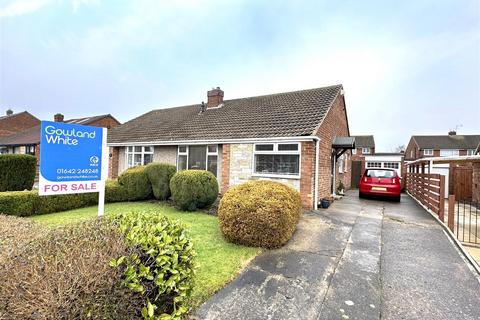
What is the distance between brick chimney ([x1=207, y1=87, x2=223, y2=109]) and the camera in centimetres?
1557

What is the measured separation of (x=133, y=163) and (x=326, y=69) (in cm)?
1286

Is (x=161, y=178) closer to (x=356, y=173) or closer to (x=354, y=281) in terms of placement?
(x=354, y=281)

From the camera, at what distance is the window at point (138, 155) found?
1361 cm

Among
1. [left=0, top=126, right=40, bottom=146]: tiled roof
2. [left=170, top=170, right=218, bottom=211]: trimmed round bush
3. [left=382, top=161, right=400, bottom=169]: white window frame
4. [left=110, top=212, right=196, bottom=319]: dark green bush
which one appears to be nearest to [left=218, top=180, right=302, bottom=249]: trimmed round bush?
[left=110, top=212, right=196, bottom=319]: dark green bush

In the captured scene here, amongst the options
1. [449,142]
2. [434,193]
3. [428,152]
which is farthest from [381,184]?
[449,142]

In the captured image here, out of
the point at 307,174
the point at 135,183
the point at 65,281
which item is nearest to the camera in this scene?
the point at 65,281

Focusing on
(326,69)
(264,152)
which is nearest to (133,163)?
(264,152)

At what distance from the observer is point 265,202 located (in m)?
4.86

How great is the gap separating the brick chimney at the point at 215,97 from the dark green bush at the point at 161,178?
720cm

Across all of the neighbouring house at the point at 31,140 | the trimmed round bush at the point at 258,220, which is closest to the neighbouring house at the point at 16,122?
the neighbouring house at the point at 31,140

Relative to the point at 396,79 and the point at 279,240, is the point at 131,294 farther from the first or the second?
the point at 396,79

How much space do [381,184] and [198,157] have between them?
9.00 meters

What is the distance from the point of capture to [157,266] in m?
2.15

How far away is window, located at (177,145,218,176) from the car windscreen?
7679 mm
